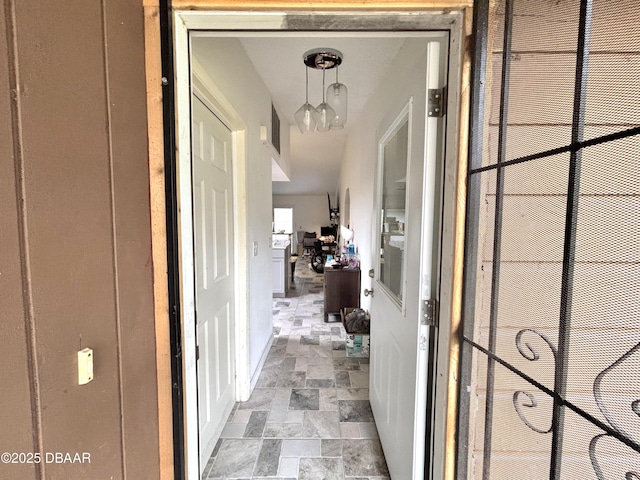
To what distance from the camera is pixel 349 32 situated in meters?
0.94

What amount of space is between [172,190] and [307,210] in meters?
11.5

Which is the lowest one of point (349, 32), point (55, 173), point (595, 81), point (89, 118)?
point (55, 173)

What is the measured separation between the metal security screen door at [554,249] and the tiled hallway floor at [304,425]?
39.6 inches

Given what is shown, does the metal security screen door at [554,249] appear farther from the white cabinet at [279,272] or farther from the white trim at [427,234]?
the white cabinet at [279,272]

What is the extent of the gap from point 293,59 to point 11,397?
101 inches

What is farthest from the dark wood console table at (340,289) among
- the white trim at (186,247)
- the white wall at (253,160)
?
the white trim at (186,247)

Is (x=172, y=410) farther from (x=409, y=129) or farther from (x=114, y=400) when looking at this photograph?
(x=409, y=129)

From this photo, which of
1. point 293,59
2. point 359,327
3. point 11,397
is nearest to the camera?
point 11,397

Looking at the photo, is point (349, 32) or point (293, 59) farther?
point (293, 59)

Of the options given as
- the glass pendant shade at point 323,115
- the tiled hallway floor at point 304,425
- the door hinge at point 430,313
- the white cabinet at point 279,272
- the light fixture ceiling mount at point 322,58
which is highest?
the light fixture ceiling mount at point 322,58

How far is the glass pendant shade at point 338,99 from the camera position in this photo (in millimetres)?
2236

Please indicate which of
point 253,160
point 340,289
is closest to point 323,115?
point 253,160

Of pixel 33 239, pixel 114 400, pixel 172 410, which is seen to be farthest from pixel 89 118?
pixel 172 410

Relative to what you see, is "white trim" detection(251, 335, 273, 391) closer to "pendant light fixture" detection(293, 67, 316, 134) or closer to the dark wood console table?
the dark wood console table
